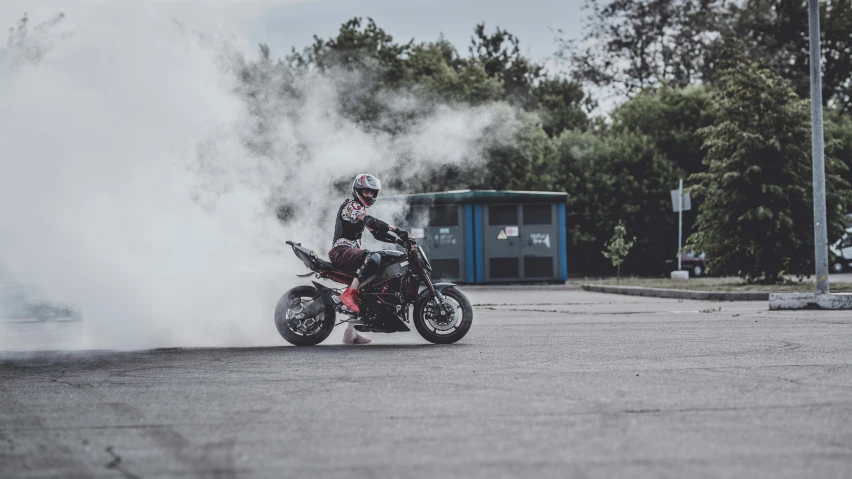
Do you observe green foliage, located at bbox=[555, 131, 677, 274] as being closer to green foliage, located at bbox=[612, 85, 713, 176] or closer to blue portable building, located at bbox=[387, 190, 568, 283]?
green foliage, located at bbox=[612, 85, 713, 176]

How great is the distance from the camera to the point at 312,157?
592 inches

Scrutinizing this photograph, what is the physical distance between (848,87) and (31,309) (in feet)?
173

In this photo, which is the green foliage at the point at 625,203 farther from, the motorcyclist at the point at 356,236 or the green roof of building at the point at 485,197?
the motorcyclist at the point at 356,236

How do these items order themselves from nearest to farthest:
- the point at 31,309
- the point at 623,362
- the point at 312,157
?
the point at 623,362, the point at 31,309, the point at 312,157

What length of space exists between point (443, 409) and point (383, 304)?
4.44 metres

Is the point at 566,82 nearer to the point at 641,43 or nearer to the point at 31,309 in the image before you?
the point at 641,43

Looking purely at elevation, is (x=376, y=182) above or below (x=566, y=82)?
below

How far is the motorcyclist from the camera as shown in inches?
420

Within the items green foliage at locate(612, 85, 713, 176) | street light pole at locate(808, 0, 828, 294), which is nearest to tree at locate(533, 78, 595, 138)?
green foliage at locate(612, 85, 713, 176)

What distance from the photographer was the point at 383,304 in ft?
35.3

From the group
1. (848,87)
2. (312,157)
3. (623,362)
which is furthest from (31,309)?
(848,87)

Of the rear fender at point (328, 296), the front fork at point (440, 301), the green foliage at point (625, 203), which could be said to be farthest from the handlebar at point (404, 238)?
the green foliage at point (625, 203)

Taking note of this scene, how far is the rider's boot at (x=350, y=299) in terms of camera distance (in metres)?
10.6

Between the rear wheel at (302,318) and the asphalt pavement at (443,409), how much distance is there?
0.51 feet
